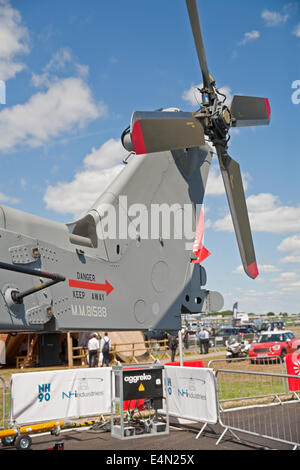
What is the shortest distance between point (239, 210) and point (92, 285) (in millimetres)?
3350

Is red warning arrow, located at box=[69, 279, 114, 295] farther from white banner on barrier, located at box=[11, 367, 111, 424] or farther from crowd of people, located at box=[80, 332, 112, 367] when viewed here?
crowd of people, located at box=[80, 332, 112, 367]

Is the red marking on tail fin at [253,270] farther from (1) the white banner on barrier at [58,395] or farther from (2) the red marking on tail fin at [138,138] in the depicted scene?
(1) the white banner on barrier at [58,395]

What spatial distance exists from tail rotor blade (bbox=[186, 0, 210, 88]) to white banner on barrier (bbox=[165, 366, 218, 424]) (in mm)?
5588

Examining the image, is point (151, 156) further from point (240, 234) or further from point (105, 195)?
point (240, 234)

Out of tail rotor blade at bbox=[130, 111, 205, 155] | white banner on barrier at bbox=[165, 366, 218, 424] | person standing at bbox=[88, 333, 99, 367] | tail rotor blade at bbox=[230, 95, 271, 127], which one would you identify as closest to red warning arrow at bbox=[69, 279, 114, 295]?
tail rotor blade at bbox=[130, 111, 205, 155]

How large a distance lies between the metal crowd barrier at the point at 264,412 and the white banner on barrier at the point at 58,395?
267 cm

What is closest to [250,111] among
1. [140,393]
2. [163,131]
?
[163,131]

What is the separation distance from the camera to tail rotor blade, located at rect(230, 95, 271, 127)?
9.29 m

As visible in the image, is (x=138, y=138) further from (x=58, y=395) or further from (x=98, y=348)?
(x=98, y=348)

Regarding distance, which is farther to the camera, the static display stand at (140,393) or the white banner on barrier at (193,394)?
the white banner on barrier at (193,394)

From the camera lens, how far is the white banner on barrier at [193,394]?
8695 millimetres

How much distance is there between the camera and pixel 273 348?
2162 cm

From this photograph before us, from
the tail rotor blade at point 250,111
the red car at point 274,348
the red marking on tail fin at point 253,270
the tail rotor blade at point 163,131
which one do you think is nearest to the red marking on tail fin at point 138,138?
the tail rotor blade at point 163,131
